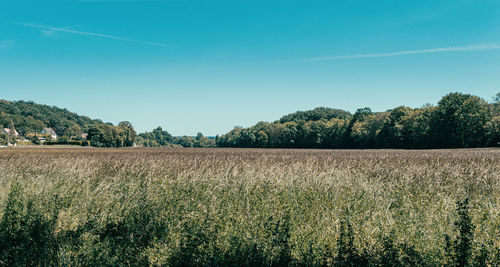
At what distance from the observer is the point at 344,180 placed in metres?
11.9

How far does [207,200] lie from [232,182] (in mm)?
2465

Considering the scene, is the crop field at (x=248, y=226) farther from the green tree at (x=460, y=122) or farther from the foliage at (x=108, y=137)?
the foliage at (x=108, y=137)

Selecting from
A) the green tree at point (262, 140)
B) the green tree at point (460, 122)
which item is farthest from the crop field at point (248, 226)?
the green tree at point (262, 140)

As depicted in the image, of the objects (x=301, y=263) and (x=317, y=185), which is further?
(x=317, y=185)

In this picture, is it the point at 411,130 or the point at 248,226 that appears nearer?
the point at 248,226

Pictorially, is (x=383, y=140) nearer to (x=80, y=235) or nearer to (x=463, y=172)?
(x=463, y=172)

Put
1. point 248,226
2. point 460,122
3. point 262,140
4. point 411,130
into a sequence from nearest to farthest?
point 248,226, point 460,122, point 411,130, point 262,140

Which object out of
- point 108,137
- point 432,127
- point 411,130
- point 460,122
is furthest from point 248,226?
point 108,137

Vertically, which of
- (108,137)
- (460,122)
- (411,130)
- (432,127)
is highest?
(460,122)

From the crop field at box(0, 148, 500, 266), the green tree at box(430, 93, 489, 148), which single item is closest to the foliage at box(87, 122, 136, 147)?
the green tree at box(430, 93, 489, 148)

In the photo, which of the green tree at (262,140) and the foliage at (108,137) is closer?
the foliage at (108,137)

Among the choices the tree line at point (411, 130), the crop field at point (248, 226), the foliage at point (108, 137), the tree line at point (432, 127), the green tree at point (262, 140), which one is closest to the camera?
the crop field at point (248, 226)

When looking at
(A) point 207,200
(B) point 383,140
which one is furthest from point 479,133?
(A) point 207,200

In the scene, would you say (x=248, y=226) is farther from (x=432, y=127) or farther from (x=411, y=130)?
(x=411, y=130)
